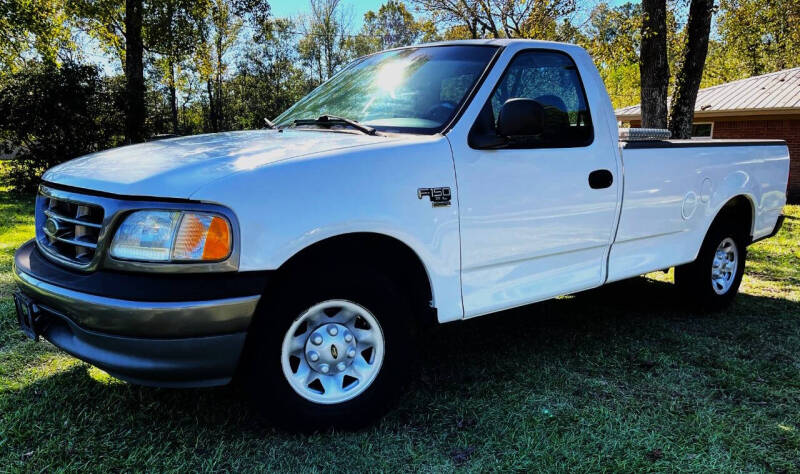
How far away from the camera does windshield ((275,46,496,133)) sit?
338 centimetres

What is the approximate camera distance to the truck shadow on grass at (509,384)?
9.71 feet

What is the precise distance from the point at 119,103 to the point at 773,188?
13745 mm

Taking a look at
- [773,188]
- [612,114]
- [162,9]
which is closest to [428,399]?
[612,114]

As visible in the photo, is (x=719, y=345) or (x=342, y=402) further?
(x=719, y=345)

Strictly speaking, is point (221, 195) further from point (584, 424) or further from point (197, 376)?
point (584, 424)

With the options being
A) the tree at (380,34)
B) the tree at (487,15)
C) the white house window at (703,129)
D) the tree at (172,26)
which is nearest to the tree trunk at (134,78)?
the tree at (172,26)

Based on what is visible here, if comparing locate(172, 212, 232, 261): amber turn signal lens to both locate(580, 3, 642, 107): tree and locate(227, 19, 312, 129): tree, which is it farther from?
locate(227, 19, 312, 129): tree

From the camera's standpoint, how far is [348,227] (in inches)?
108

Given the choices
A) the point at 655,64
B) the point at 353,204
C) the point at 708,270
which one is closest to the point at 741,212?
the point at 708,270

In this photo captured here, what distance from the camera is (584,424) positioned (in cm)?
315

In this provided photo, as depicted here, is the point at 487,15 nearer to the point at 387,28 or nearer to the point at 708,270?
the point at 708,270

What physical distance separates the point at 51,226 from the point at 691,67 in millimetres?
11381

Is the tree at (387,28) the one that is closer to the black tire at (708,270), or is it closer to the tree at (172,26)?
the tree at (172,26)

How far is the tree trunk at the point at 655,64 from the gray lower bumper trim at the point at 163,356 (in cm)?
981
